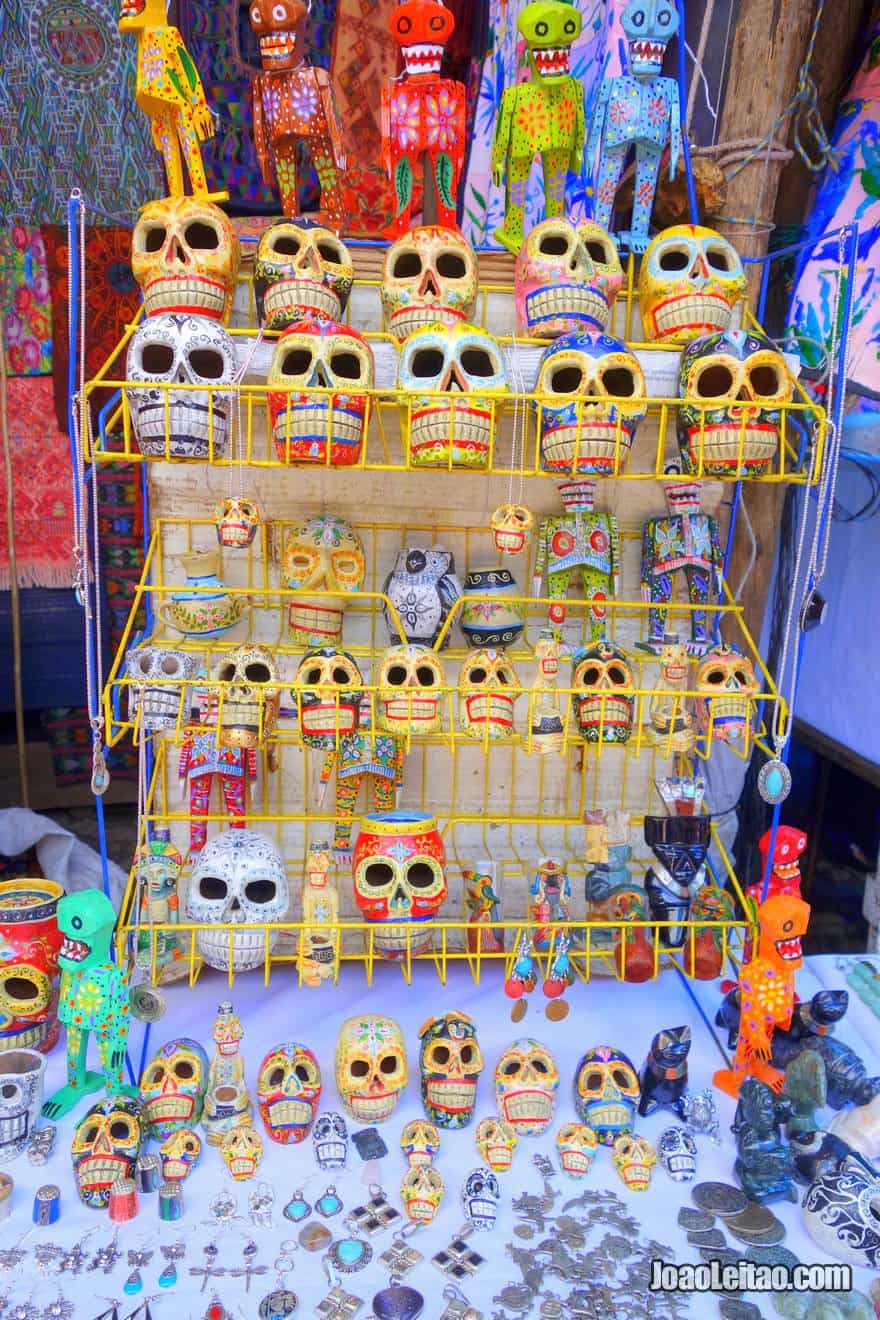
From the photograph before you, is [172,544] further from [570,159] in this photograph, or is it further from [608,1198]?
[608,1198]

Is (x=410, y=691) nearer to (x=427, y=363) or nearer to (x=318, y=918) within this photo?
(x=318, y=918)

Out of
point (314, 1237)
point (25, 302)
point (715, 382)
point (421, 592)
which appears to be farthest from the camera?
point (25, 302)

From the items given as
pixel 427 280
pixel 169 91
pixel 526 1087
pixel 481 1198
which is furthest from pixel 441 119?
pixel 481 1198

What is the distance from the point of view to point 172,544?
190 centimetres

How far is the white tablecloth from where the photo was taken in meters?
1.23

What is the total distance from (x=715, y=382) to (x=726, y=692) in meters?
0.52

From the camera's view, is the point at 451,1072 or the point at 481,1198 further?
the point at 451,1072

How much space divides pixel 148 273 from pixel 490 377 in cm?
62

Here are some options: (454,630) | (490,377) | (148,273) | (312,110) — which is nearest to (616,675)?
(454,630)

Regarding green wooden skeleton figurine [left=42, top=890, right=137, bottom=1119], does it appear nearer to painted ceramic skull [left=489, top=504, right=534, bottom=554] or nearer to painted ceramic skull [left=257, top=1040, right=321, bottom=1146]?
painted ceramic skull [left=257, top=1040, right=321, bottom=1146]

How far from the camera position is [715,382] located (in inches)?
59.6

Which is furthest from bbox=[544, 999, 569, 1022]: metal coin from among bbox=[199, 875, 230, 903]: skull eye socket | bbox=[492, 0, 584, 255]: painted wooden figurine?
bbox=[492, 0, 584, 255]: painted wooden figurine

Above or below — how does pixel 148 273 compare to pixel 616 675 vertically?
above

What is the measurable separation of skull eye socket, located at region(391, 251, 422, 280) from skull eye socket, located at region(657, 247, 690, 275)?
442 mm
